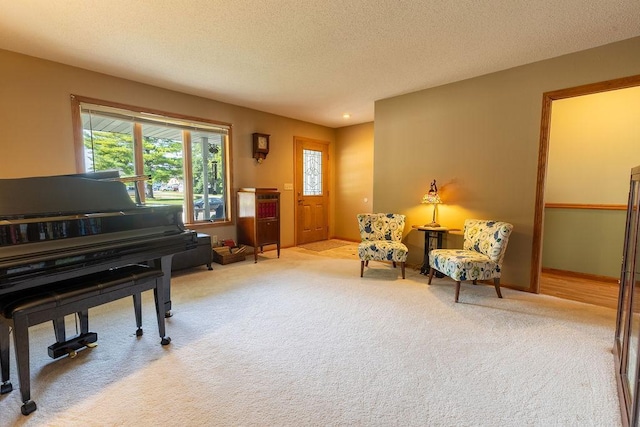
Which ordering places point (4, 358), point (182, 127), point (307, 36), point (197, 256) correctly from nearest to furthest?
point (4, 358), point (307, 36), point (197, 256), point (182, 127)

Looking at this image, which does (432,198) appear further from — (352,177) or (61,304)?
(61,304)

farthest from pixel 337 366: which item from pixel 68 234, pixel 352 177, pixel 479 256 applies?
pixel 352 177

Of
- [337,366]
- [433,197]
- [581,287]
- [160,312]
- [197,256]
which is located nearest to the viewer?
[337,366]

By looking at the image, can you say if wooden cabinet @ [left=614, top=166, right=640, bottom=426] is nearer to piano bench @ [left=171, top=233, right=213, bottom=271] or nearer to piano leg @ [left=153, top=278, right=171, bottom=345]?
piano leg @ [left=153, top=278, right=171, bottom=345]

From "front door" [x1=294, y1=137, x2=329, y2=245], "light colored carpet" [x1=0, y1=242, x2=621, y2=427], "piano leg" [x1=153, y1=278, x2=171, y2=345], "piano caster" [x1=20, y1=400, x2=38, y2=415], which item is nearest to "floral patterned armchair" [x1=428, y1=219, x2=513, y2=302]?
"light colored carpet" [x1=0, y1=242, x2=621, y2=427]

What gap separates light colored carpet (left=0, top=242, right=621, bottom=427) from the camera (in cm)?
159

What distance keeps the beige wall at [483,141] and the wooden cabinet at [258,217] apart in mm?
1939

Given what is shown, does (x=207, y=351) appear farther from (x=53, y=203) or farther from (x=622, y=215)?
(x=622, y=215)

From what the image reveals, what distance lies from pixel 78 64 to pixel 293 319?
12.1 feet

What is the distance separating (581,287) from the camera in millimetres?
3645

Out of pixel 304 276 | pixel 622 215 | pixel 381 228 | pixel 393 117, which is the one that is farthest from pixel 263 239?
pixel 622 215

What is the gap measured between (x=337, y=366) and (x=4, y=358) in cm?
197

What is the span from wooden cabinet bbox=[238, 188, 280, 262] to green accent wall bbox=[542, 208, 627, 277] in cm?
410

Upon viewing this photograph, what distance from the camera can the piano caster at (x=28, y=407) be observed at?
1582 mm
